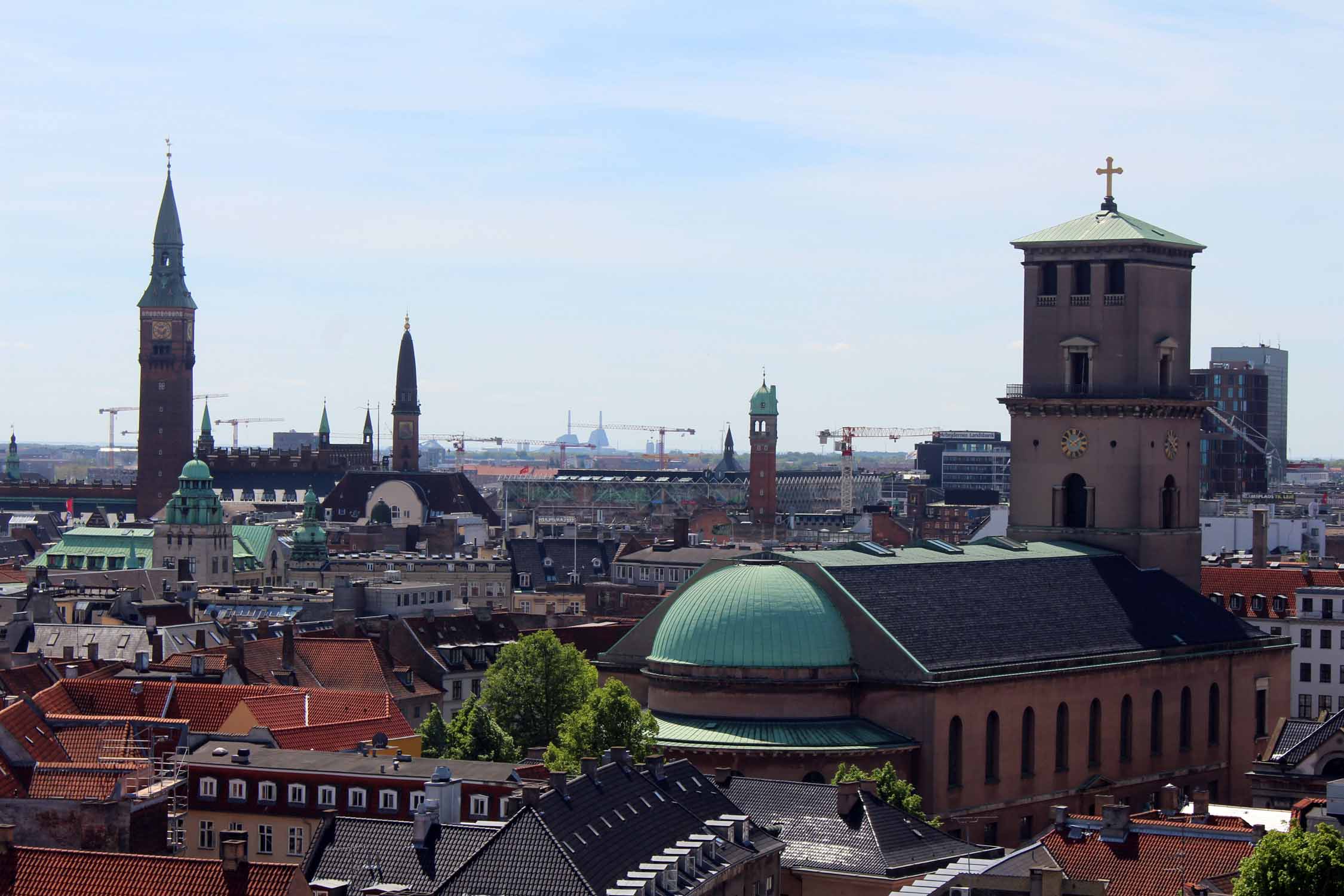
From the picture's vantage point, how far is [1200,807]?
82.7 metres

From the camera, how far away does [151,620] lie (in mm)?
137375

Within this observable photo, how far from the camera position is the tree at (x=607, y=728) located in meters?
91.1

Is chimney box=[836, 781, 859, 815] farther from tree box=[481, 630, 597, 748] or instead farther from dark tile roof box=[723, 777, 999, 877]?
tree box=[481, 630, 597, 748]

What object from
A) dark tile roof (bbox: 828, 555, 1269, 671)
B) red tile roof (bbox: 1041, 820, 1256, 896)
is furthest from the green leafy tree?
red tile roof (bbox: 1041, 820, 1256, 896)

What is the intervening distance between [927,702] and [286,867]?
47298mm

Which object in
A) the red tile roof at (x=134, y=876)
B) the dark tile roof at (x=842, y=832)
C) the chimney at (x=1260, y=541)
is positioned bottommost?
the dark tile roof at (x=842, y=832)

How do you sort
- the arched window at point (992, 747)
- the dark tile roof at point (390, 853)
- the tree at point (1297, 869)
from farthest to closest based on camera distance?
the arched window at point (992, 747) < the dark tile roof at point (390, 853) < the tree at point (1297, 869)

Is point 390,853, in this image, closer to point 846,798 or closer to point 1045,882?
point 1045,882

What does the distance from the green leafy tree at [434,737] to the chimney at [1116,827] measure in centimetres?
3414

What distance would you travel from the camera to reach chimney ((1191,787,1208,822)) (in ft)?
260

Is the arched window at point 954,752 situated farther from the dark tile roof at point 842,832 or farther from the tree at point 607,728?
the dark tile roof at point 842,832

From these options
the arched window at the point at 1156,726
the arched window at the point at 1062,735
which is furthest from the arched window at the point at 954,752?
the arched window at the point at 1156,726

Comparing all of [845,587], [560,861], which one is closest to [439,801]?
[560,861]

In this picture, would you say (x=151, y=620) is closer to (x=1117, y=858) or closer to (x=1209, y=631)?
(x=1209, y=631)
